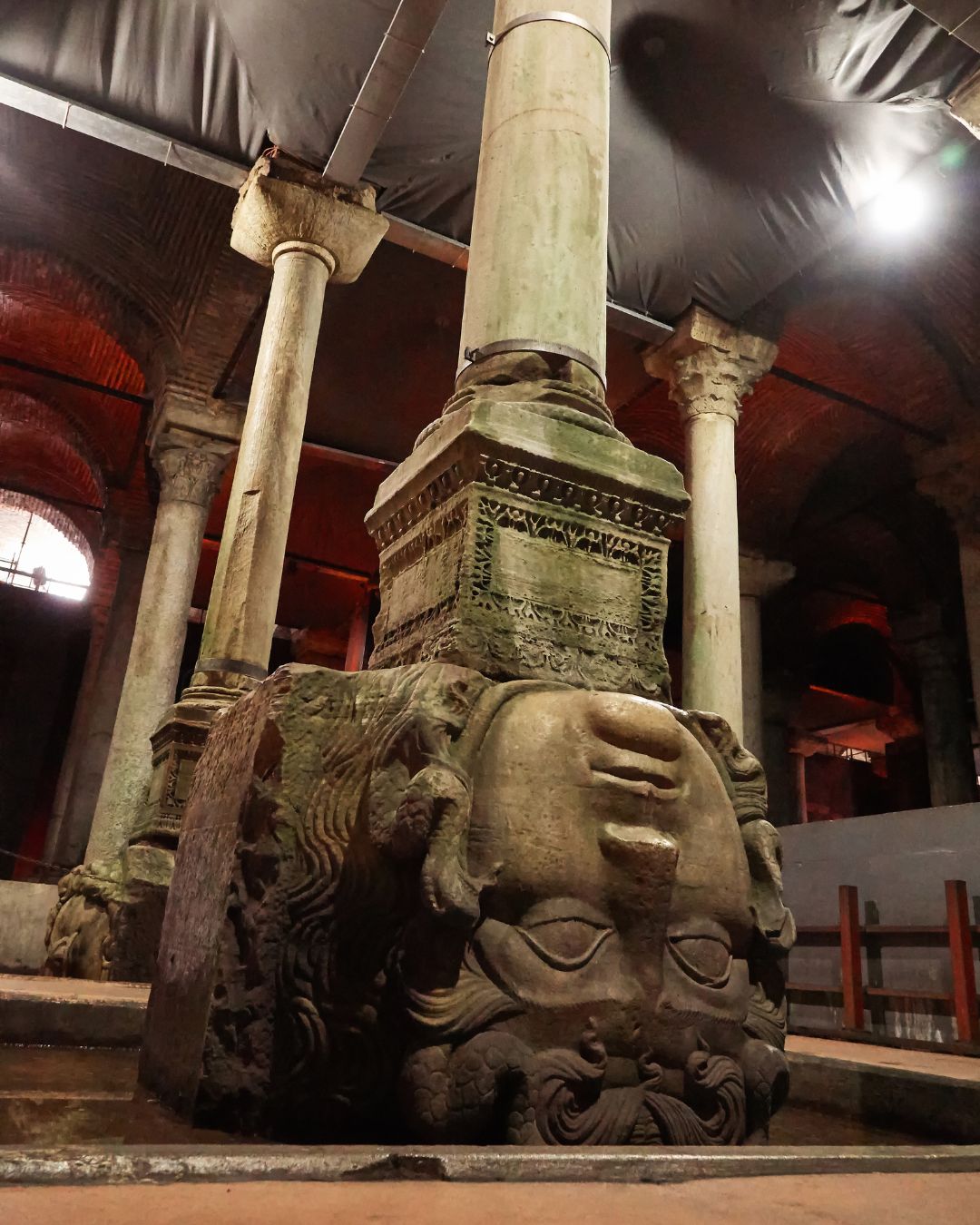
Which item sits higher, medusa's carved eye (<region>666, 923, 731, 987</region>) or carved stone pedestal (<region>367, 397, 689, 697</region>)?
carved stone pedestal (<region>367, 397, 689, 697</region>)

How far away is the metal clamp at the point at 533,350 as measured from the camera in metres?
2.71

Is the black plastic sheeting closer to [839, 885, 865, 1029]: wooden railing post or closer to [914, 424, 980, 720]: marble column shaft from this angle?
[914, 424, 980, 720]: marble column shaft

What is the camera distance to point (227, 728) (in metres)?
2.25

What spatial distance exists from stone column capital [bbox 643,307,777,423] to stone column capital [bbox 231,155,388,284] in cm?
247

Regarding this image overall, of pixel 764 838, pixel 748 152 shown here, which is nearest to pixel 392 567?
pixel 764 838

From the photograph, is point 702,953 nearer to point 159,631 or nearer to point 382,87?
point 382,87

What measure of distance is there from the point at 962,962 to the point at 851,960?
2.22ft

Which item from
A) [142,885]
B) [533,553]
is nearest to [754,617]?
[142,885]

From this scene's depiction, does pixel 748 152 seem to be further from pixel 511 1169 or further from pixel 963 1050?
pixel 511 1169

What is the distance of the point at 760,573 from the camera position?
1120 cm

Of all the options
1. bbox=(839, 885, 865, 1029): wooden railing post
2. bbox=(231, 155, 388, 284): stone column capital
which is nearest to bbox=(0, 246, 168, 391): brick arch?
bbox=(231, 155, 388, 284): stone column capital

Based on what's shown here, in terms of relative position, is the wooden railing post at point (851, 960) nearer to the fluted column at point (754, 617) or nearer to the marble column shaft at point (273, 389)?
the marble column shaft at point (273, 389)

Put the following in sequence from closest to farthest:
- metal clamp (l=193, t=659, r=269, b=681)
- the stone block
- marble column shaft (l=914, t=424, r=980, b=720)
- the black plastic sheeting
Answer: metal clamp (l=193, t=659, r=269, b=681)
the black plastic sheeting
the stone block
marble column shaft (l=914, t=424, r=980, b=720)

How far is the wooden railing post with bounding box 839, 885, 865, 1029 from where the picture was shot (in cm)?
524
